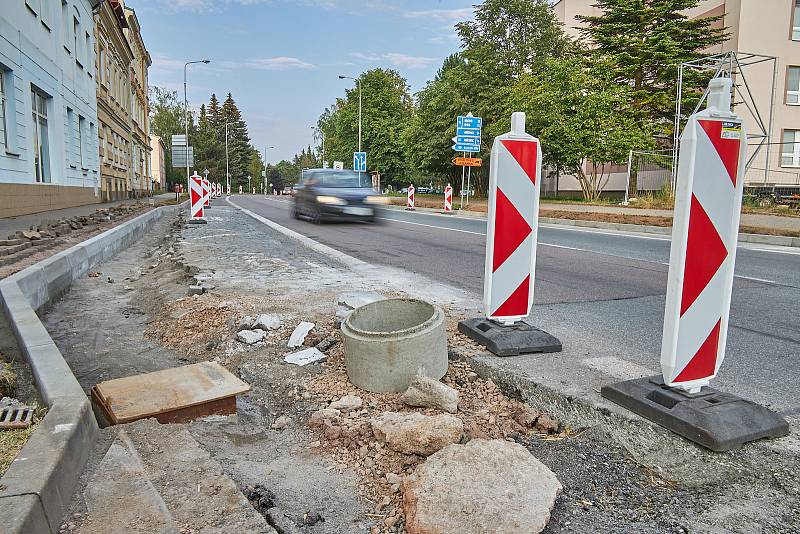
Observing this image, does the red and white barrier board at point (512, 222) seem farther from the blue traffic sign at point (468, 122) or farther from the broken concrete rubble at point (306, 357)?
the blue traffic sign at point (468, 122)

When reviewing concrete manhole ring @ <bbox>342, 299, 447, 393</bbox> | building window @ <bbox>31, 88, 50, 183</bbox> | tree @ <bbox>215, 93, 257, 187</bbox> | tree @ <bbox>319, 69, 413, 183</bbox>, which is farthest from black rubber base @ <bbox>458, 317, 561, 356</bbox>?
tree @ <bbox>215, 93, 257, 187</bbox>

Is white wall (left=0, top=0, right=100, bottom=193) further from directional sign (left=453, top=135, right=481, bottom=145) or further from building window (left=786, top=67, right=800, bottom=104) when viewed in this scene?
building window (left=786, top=67, right=800, bottom=104)

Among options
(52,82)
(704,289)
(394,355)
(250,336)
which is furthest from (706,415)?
(52,82)

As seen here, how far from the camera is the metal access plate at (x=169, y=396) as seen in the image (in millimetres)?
2840

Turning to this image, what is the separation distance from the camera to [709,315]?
2773 mm

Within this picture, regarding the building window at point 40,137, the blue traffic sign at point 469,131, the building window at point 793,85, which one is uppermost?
the building window at point 793,85

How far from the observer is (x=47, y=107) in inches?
713

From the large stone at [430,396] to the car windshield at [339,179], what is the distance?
15.7m

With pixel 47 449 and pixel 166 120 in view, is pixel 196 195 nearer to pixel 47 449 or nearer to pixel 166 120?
pixel 47 449

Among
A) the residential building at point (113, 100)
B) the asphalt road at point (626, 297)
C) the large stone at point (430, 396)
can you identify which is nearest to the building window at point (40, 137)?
the residential building at point (113, 100)

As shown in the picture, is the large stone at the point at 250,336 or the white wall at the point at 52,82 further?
the white wall at the point at 52,82

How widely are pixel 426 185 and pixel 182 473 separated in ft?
256

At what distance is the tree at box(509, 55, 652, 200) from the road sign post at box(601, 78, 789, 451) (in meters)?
24.0

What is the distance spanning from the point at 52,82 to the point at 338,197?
10061mm
